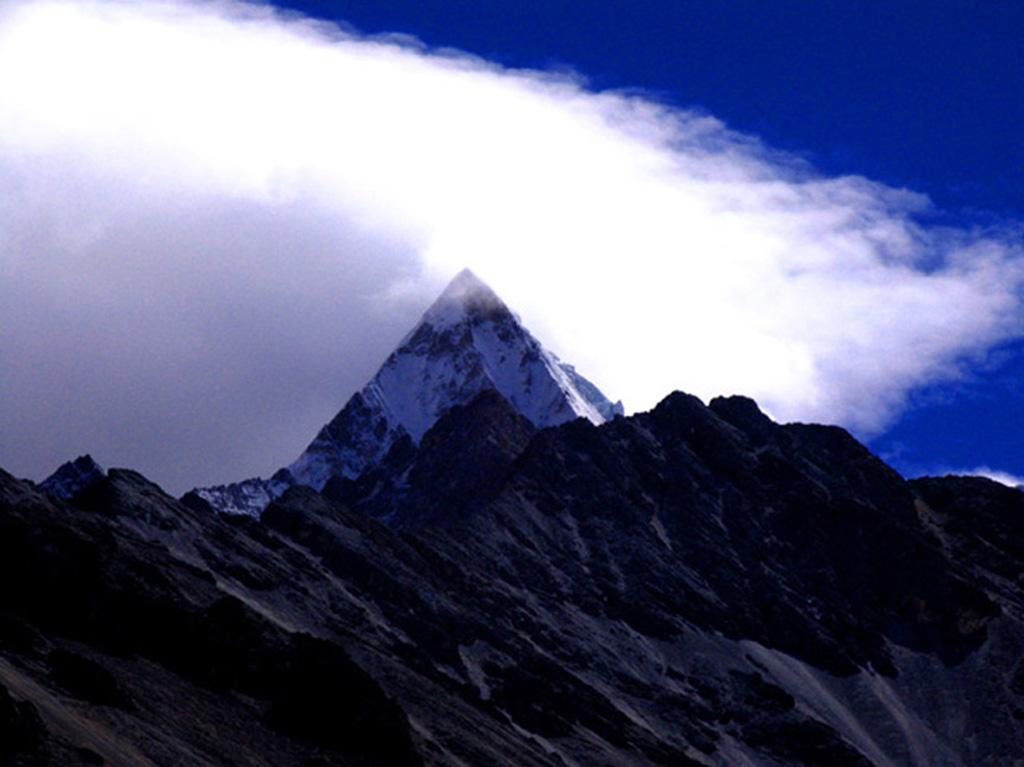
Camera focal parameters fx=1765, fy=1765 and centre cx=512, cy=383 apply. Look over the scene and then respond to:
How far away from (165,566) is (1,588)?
116 feet

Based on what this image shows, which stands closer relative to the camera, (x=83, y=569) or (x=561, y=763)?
(x=83, y=569)

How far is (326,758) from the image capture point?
Answer: 417 ft

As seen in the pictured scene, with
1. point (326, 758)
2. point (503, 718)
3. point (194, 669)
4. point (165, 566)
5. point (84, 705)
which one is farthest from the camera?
point (503, 718)

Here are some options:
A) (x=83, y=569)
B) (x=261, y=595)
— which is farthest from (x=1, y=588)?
(x=261, y=595)

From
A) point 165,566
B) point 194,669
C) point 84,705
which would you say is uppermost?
point 165,566

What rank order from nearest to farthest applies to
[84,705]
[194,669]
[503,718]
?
1. [84,705]
2. [194,669]
3. [503,718]

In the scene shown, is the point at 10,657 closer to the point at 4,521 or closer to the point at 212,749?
the point at 212,749

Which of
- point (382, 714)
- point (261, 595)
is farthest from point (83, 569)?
point (261, 595)

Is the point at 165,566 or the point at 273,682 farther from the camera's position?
the point at 165,566

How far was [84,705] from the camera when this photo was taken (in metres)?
111

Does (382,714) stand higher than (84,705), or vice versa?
(382,714)

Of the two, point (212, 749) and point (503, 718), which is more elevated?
point (503, 718)

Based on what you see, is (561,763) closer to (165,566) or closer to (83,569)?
(165,566)

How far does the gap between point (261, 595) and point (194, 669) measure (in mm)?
57585
